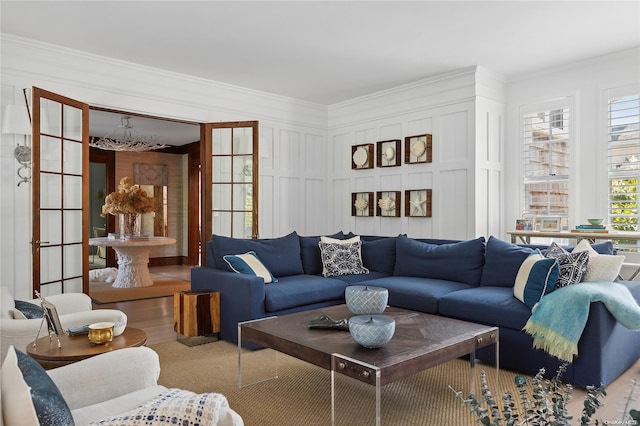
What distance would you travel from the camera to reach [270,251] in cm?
454

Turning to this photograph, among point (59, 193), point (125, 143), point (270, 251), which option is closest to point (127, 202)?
point (125, 143)

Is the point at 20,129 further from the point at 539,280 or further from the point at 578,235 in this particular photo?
the point at 578,235

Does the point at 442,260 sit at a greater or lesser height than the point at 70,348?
greater

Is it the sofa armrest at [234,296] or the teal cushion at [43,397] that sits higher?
the teal cushion at [43,397]

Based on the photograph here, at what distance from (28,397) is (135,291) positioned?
587cm

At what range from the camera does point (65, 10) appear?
11.8ft

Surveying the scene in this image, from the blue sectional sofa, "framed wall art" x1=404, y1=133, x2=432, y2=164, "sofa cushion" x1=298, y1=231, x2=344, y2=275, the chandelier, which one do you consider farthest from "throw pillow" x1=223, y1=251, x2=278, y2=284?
the chandelier

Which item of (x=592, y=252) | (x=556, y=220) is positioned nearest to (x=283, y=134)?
(x=556, y=220)

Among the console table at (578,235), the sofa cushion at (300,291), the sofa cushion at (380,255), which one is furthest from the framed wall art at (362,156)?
the sofa cushion at (300,291)

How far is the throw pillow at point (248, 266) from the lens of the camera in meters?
4.07

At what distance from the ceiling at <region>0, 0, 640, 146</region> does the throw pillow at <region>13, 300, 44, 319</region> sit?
2.30 meters

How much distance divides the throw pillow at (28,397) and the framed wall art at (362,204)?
16.8 ft

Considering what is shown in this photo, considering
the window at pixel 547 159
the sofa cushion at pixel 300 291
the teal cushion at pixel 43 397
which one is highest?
the window at pixel 547 159

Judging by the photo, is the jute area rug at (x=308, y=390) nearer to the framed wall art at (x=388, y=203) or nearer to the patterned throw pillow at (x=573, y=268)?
the patterned throw pillow at (x=573, y=268)
